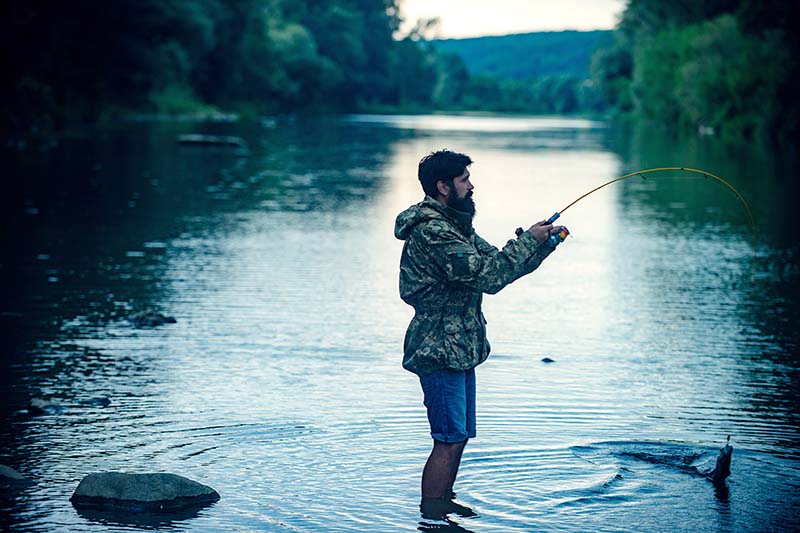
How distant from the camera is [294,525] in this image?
635cm

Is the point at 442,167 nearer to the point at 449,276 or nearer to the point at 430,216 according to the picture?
the point at 430,216

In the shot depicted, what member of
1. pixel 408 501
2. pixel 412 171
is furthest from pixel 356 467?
pixel 412 171

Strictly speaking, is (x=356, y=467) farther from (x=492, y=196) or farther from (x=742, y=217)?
(x=492, y=196)

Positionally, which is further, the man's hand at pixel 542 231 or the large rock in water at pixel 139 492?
the large rock in water at pixel 139 492

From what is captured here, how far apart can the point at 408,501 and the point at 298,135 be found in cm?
5279

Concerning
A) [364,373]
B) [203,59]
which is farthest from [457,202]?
[203,59]

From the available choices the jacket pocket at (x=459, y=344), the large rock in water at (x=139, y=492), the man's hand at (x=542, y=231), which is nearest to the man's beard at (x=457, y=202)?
the man's hand at (x=542, y=231)

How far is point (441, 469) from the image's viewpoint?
6496 mm

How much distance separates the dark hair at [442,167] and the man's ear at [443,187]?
0.01 m

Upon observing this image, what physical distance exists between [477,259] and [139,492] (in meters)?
2.03

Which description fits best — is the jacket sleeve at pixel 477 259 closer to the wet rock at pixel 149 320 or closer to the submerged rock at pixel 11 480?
the submerged rock at pixel 11 480

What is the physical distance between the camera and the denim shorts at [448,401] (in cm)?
623

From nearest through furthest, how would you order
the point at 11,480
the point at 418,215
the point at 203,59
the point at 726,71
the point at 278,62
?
the point at 418,215
the point at 11,480
the point at 726,71
the point at 203,59
the point at 278,62

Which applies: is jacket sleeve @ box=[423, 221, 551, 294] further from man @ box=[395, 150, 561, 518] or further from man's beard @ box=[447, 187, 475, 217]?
man's beard @ box=[447, 187, 475, 217]
